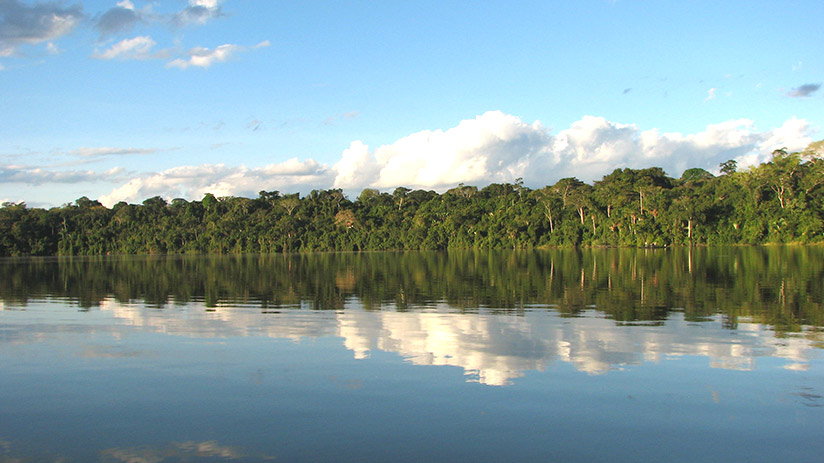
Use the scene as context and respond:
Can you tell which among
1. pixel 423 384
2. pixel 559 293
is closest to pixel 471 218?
pixel 559 293

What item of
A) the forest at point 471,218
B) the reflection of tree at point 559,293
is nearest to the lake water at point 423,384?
the reflection of tree at point 559,293

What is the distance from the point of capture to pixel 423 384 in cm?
812

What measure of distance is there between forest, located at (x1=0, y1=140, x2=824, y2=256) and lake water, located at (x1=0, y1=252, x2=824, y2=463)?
66193mm

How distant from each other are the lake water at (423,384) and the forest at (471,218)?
217 feet

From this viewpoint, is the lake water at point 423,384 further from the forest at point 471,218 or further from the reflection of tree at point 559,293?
the forest at point 471,218

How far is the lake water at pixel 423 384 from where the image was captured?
6000 mm

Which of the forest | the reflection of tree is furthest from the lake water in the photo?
the forest

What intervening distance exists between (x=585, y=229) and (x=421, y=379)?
85299 millimetres

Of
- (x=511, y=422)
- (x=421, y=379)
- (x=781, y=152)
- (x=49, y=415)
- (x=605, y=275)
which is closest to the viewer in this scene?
(x=511, y=422)

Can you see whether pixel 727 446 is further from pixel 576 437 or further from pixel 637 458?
pixel 576 437

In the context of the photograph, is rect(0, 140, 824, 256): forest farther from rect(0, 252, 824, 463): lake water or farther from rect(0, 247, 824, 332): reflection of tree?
rect(0, 252, 824, 463): lake water

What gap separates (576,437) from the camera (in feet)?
20.1

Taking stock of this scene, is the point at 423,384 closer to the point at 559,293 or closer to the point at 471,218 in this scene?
the point at 559,293

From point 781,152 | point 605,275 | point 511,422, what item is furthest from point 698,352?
point 781,152
